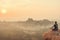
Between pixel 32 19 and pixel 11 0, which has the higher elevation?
pixel 11 0

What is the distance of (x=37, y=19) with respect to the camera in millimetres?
4680

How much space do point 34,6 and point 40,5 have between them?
138 mm

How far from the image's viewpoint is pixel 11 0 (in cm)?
476

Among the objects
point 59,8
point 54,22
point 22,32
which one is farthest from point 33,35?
point 59,8

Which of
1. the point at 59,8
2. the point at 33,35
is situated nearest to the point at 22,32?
the point at 33,35

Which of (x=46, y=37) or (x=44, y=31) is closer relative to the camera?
(x=46, y=37)

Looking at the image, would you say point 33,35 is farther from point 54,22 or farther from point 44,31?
point 54,22

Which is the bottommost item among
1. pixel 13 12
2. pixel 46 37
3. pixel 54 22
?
pixel 46 37

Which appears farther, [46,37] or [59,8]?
[59,8]

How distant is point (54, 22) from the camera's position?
15.3 feet

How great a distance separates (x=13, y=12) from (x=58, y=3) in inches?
40.9

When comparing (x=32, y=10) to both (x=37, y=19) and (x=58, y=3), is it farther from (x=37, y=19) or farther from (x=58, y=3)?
(x=58, y=3)

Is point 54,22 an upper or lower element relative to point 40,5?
lower

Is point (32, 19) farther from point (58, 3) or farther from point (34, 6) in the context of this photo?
point (58, 3)
